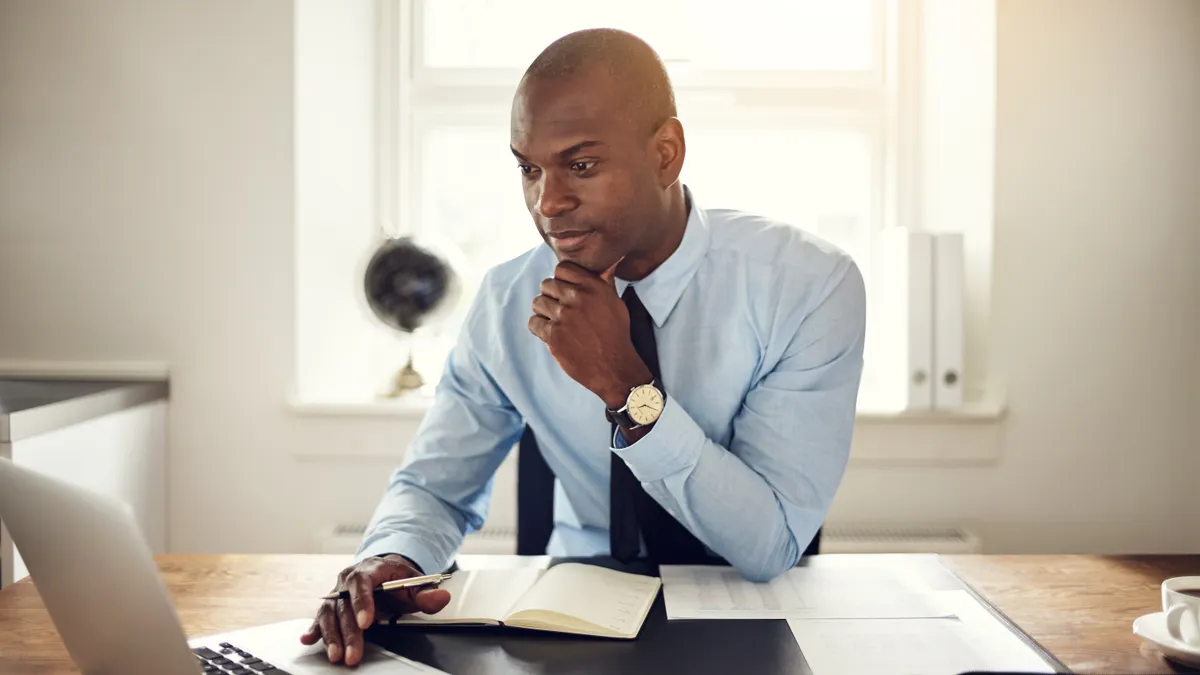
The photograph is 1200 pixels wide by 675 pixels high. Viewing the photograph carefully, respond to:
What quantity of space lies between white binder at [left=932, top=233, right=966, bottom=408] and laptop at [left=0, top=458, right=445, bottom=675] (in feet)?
5.55

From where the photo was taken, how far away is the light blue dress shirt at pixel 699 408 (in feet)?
3.80

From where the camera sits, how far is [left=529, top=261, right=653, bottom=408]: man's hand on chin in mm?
1155

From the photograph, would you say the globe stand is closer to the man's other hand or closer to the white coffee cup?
the man's other hand

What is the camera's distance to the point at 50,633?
947mm

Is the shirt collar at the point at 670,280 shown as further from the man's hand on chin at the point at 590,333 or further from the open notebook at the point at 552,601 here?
the open notebook at the point at 552,601

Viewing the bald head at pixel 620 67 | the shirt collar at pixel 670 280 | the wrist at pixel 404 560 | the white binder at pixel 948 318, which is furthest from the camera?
the white binder at pixel 948 318

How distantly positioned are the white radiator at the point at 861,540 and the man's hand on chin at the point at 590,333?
117 cm

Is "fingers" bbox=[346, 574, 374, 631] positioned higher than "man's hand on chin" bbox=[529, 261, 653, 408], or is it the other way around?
"man's hand on chin" bbox=[529, 261, 653, 408]

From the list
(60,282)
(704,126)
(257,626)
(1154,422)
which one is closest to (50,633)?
(257,626)

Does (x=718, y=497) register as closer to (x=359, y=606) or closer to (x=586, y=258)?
(x=586, y=258)

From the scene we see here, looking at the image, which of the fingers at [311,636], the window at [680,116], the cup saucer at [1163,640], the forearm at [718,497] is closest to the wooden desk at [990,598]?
the cup saucer at [1163,640]

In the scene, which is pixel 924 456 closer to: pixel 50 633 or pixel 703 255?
pixel 703 255

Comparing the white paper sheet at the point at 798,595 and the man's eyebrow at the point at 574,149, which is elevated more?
the man's eyebrow at the point at 574,149

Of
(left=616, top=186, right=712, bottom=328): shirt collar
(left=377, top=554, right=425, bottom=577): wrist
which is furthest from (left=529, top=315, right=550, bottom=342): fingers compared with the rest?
(left=377, top=554, right=425, bottom=577): wrist
